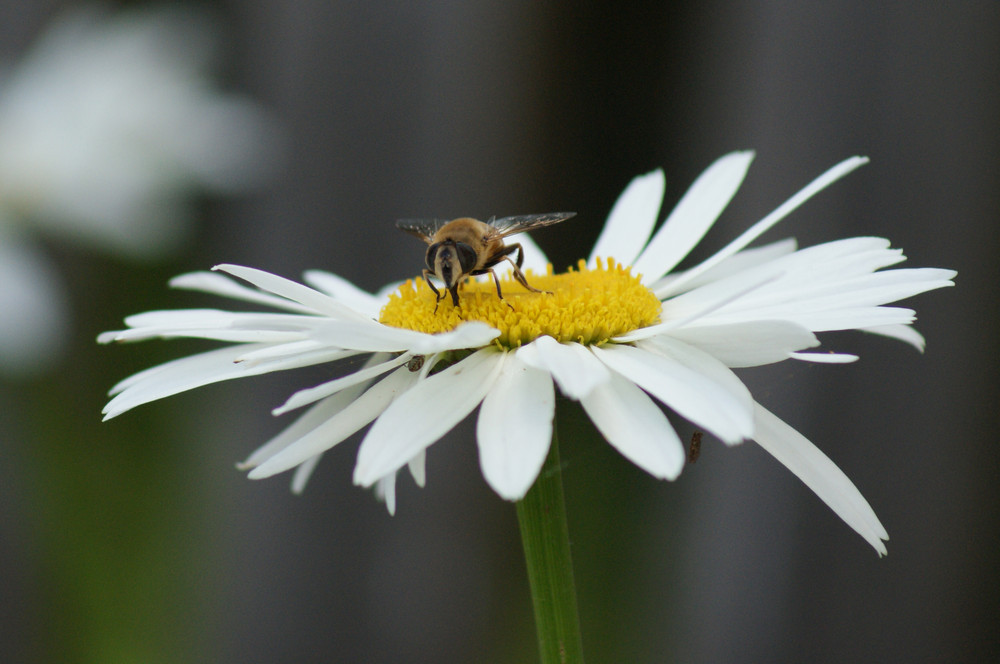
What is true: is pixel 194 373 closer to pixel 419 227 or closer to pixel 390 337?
pixel 390 337

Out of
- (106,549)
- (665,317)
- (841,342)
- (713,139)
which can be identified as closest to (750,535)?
(841,342)

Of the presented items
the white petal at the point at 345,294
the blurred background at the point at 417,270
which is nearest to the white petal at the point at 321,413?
the white petal at the point at 345,294

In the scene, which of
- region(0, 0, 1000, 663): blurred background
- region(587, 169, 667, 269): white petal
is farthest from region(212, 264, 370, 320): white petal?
region(0, 0, 1000, 663): blurred background

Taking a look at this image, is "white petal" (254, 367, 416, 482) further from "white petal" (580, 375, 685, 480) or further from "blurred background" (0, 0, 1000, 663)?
"blurred background" (0, 0, 1000, 663)

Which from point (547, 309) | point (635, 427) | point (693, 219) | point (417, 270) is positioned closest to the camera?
point (635, 427)

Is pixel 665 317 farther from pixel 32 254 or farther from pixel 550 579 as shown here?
pixel 32 254

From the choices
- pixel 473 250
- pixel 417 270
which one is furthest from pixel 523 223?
pixel 417 270
